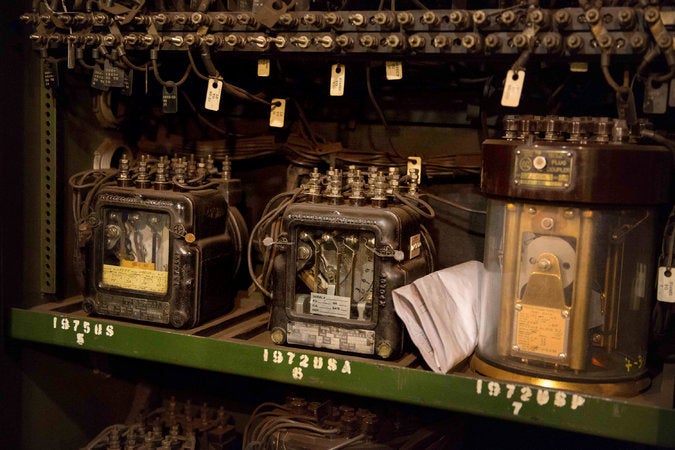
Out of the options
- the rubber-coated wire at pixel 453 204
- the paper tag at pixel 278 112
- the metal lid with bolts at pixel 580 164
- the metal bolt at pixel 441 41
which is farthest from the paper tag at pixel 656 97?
the paper tag at pixel 278 112

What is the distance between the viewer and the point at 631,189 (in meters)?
1.44

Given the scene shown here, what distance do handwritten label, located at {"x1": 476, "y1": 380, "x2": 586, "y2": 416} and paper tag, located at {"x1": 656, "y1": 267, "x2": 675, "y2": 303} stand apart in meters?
0.27

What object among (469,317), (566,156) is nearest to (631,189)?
(566,156)

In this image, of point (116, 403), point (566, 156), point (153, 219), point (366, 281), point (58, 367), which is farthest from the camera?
point (116, 403)

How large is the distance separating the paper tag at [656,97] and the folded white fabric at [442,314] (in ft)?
1.69

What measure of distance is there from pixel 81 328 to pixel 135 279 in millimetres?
171

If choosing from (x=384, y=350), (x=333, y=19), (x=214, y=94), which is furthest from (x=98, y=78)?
(x=384, y=350)

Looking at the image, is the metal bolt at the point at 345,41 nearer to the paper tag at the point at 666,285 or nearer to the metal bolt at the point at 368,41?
the metal bolt at the point at 368,41

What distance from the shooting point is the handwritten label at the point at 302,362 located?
5.29ft

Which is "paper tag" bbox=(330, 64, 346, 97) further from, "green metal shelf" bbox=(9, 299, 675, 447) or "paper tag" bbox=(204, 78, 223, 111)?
"green metal shelf" bbox=(9, 299, 675, 447)

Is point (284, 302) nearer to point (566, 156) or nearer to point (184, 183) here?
point (184, 183)

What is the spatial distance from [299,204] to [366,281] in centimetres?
22

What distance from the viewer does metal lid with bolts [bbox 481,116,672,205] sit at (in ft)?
4.69

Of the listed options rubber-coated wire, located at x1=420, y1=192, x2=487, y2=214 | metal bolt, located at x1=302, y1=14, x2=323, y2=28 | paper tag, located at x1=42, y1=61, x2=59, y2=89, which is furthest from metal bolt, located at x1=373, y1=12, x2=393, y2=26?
paper tag, located at x1=42, y1=61, x2=59, y2=89
